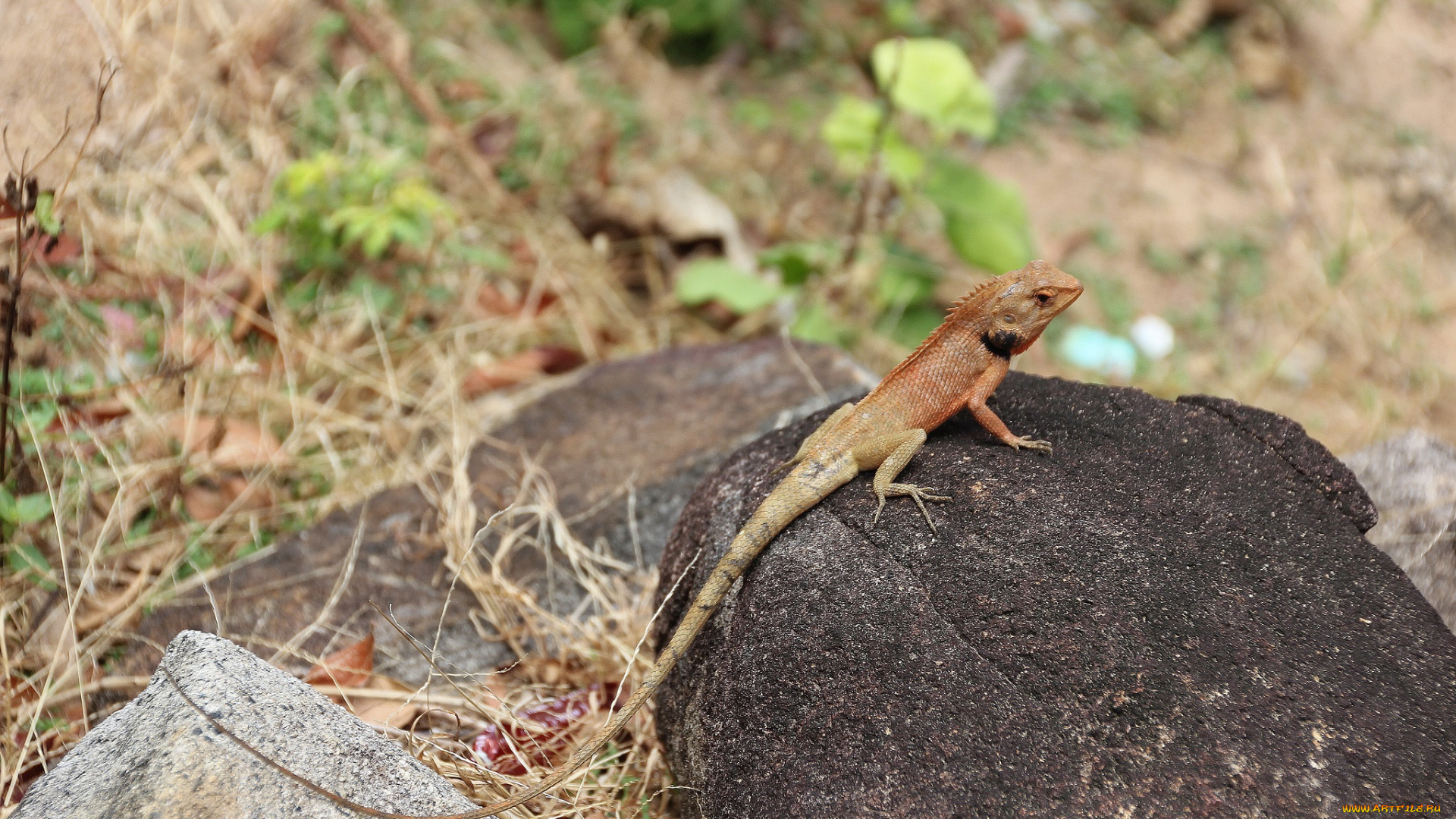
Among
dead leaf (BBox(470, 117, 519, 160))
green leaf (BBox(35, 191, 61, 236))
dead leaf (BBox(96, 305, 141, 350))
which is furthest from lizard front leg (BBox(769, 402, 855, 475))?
dead leaf (BBox(470, 117, 519, 160))

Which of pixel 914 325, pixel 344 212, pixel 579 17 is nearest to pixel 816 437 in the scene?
pixel 344 212

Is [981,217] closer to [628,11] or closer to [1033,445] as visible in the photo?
[1033,445]

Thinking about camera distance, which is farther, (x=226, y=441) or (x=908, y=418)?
(x=226, y=441)

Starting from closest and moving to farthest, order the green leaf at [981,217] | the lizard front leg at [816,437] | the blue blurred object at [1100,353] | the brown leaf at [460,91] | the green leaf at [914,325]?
1. the lizard front leg at [816,437]
2. the green leaf at [981,217]
3. the green leaf at [914,325]
4. the blue blurred object at [1100,353]
5. the brown leaf at [460,91]

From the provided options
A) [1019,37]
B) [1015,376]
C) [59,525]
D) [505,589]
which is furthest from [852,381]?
[1019,37]

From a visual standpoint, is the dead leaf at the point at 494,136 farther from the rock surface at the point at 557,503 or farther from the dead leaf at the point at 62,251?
the dead leaf at the point at 62,251

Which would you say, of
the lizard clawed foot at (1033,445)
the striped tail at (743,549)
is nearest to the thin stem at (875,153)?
the lizard clawed foot at (1033,445)
